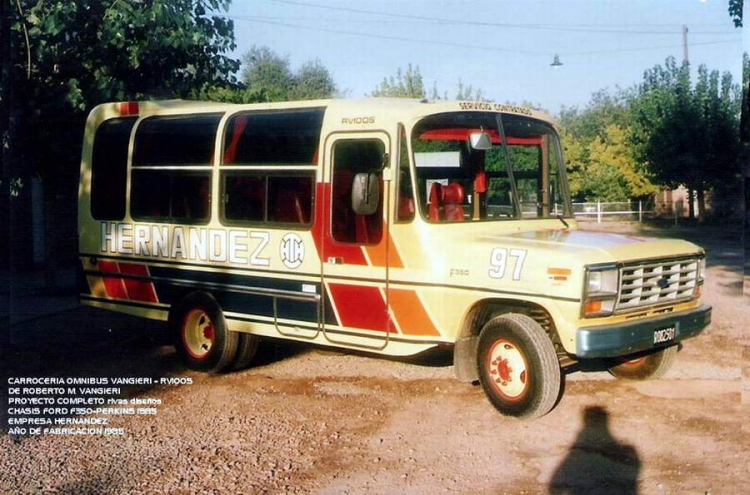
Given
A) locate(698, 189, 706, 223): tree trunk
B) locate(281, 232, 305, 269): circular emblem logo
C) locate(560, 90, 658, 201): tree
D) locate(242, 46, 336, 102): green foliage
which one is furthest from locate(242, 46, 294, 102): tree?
locate(281, 232, 305, 269): circular emblem logo

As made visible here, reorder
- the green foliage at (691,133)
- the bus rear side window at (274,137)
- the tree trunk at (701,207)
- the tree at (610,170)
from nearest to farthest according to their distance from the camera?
the bus rear side window at (274,137) < the tree at (610,170) < the green foliage at (691,133) < the tree trunk at (701,207)

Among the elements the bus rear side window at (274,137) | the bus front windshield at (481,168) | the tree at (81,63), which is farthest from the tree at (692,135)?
the bus rear side window at (274,137)

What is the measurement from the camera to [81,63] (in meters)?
11.7

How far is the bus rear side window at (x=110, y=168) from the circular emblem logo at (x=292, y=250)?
2355mm

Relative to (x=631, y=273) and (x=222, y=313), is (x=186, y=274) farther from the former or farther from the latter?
(x=631, y=273)

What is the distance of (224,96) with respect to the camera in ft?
43.7

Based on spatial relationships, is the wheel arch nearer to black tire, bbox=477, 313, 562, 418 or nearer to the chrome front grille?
black tire, bbox=477, 313, 562, 418

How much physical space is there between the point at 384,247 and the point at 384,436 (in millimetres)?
1636

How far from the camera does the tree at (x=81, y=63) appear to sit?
1092cm

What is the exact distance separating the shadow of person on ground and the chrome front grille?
0.95 meters

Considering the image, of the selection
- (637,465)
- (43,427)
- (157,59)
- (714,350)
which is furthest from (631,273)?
(157,59)

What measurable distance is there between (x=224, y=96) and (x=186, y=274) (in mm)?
5259

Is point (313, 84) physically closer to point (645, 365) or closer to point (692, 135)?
point (692, 135)

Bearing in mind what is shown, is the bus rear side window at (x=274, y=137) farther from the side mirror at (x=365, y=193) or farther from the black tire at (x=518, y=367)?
the black tire at (x=518, y=367)
